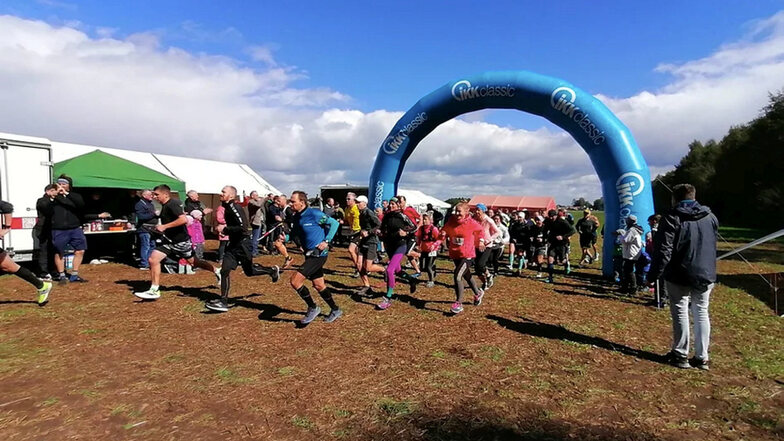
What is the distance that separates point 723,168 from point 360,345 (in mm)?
55179

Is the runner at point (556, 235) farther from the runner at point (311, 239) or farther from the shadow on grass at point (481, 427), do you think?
the shadow on grass at point (481, 427)

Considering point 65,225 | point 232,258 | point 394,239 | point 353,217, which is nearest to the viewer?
point 232,258

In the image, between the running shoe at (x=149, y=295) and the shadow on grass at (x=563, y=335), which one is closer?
the shadow on grass at (x=563, y=335)

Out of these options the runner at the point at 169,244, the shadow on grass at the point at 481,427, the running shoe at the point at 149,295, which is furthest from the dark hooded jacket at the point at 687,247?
the running shoe at the point at 149,295

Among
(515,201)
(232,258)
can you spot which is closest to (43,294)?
(232,258)

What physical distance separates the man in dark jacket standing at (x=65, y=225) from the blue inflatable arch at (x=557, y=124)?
8701 millimetres

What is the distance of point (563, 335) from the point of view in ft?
20.1

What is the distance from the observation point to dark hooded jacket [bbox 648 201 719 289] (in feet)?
15.3

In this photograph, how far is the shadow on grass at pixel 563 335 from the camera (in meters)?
5.38

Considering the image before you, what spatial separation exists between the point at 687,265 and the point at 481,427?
117 inches

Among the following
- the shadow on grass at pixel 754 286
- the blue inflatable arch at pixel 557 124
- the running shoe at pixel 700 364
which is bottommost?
the shadow on grass at pixel 754 286

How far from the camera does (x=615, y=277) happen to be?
1048cm

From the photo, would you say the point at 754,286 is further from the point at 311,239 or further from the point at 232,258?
the point at 232,258

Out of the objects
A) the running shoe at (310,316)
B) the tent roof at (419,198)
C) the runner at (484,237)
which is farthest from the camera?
the tent roof at (419,198)
